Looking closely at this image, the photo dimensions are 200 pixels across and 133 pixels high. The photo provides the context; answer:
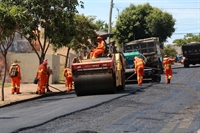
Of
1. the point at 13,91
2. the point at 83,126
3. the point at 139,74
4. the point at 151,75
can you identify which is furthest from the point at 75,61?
the point at 83,126

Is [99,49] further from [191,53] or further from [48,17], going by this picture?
[191,53]

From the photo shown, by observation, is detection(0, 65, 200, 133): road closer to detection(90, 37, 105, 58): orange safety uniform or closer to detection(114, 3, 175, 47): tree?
detection(90, 37, 105, 58): orange safety uniform

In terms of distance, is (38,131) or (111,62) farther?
(111,62)

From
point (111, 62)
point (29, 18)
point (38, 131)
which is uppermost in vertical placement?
point (29, 18)

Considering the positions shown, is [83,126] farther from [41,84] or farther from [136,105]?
[41,84]

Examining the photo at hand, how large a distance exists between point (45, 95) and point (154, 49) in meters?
13.5

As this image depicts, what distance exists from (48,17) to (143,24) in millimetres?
28875

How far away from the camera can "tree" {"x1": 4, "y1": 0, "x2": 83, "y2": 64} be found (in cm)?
1926

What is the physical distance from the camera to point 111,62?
16.9 metres

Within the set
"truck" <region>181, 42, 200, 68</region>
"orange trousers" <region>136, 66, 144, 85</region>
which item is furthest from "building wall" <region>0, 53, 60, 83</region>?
"truck" <region>181, 42, 200, 68</region>

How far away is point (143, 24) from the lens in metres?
48.0

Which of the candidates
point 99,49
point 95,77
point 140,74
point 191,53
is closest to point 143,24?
point 191,53

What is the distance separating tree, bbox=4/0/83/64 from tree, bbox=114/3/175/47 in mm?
26393

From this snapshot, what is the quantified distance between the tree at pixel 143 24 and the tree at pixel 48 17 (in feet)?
86.6
